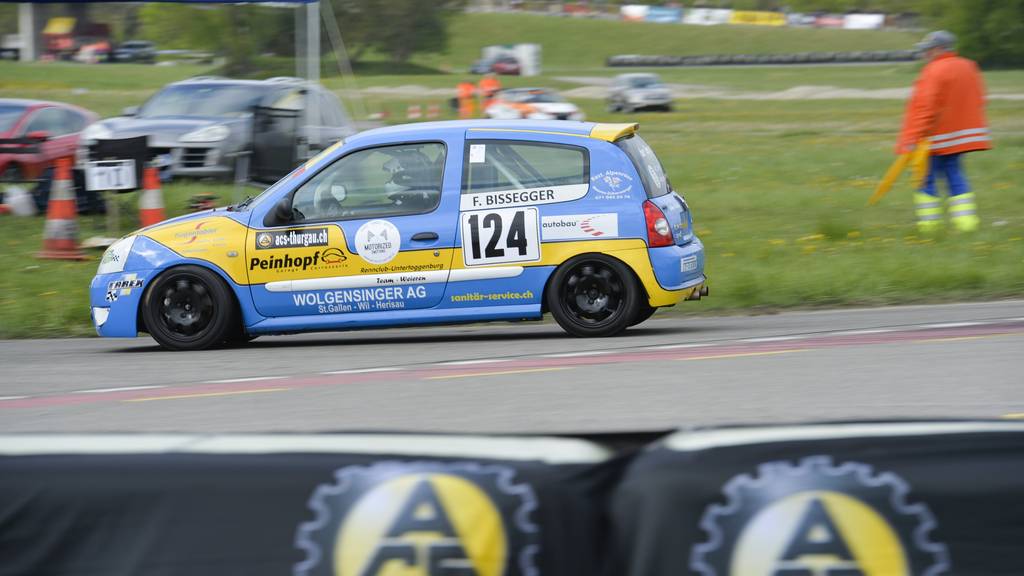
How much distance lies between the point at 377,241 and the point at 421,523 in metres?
6.59

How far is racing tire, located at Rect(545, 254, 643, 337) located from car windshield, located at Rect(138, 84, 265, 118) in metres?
10.3

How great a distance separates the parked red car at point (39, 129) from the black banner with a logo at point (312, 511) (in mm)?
15668

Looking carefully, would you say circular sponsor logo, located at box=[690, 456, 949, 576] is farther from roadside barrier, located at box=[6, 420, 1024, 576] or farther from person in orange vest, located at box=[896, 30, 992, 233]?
person in orange vest, located at box=[896, 30, 992, 233]

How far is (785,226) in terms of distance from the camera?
15609 mm

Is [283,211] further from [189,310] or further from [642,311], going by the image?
[642,311]


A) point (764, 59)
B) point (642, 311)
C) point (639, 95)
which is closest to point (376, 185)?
point (642, 311)

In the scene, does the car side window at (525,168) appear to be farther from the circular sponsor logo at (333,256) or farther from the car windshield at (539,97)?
the car windshield at (539,97)

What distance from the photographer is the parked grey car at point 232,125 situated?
16.6 meters

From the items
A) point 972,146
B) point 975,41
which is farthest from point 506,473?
point 975,41

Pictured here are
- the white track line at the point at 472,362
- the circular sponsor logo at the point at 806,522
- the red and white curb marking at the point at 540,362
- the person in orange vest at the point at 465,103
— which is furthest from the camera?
the person in orange vest at the point at 465,103

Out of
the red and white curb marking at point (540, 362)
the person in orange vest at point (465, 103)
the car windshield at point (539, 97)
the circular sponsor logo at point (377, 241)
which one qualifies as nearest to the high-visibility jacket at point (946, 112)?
the red and white curb marking at point (540, 362)

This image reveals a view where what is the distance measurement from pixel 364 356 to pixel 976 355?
400 cm

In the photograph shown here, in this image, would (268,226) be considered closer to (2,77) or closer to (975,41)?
(2,77)

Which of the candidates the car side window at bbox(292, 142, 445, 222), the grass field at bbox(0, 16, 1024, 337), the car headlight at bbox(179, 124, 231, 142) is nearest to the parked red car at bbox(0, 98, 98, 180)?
the grass field at bbox(0, 16, 1024, 337)
